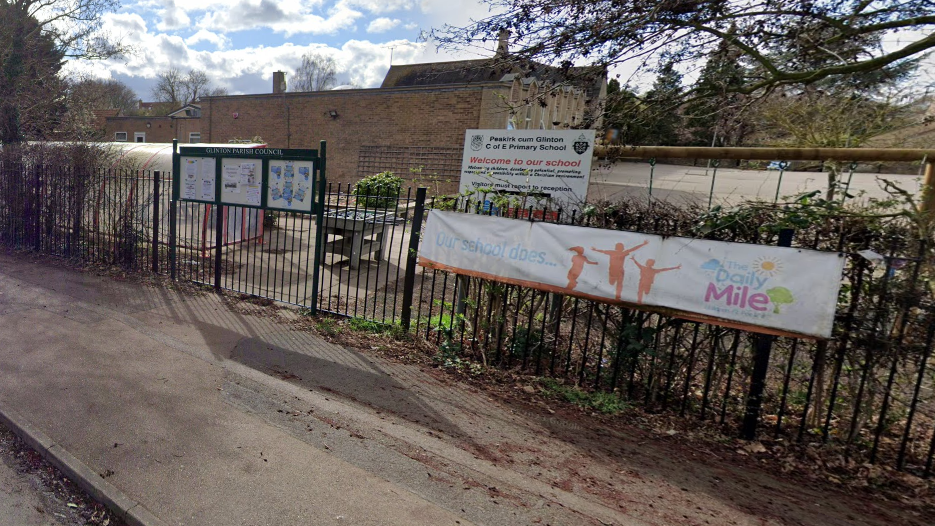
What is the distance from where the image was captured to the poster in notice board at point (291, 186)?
6.48 meters

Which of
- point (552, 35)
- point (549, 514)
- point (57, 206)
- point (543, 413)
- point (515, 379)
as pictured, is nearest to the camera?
point (549, 514)

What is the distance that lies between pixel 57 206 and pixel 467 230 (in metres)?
8.40

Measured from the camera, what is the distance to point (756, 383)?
13.0 ft

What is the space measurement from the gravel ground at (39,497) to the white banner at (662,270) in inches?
133

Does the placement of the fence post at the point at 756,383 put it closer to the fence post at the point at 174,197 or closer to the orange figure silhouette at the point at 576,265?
the orange figure silhouette at the point at 576,265

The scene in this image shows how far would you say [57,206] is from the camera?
9281mm

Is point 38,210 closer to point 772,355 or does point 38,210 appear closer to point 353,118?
point 772,355

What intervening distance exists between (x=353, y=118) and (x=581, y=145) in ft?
75.2

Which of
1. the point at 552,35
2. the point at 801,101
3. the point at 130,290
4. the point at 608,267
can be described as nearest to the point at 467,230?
the point at 608,267

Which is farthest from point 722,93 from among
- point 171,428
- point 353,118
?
point 353,118

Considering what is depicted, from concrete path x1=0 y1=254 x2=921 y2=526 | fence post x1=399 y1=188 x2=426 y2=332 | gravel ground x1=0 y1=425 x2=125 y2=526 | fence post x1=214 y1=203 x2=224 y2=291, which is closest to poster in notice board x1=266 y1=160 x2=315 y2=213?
fence post x1=214 y1=203 x2=224 y2=291

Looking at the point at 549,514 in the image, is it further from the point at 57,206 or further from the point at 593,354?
the point at 57,206

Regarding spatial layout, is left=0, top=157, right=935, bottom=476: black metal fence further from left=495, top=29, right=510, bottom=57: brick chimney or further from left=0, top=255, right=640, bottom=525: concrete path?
left=495, top=29, right=510, bottom=57: brick chimney

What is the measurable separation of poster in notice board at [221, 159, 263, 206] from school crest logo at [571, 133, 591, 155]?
4.26 m
